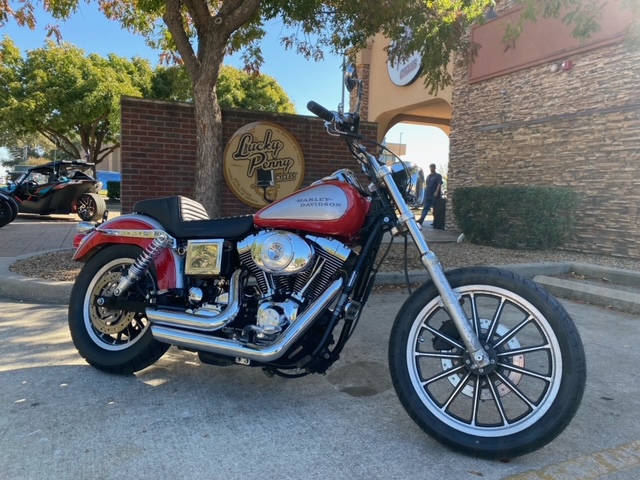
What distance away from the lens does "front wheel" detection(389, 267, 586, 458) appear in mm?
2184

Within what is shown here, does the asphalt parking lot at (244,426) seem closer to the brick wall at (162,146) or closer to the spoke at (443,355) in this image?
the spoke at (443,355)

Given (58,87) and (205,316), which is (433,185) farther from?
(58,87)

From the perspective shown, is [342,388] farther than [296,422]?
Yes

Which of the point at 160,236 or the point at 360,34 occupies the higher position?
the point at 360,34

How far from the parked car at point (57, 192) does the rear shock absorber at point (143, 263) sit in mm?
10211

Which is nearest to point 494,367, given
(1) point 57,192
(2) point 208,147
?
(2) point 208,147

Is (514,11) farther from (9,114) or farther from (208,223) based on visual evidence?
(9,114)

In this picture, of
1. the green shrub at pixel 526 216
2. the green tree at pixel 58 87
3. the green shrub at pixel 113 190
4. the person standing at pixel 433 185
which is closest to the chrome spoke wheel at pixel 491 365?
the green shrub at pixel 526 216

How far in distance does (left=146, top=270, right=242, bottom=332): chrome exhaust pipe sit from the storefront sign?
4.83 metres

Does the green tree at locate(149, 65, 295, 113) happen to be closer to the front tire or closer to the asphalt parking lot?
the front tire

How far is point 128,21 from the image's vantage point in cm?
801

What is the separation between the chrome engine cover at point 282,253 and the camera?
2611 millimetres

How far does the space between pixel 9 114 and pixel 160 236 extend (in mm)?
22491

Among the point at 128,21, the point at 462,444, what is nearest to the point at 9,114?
the point at 128,21
